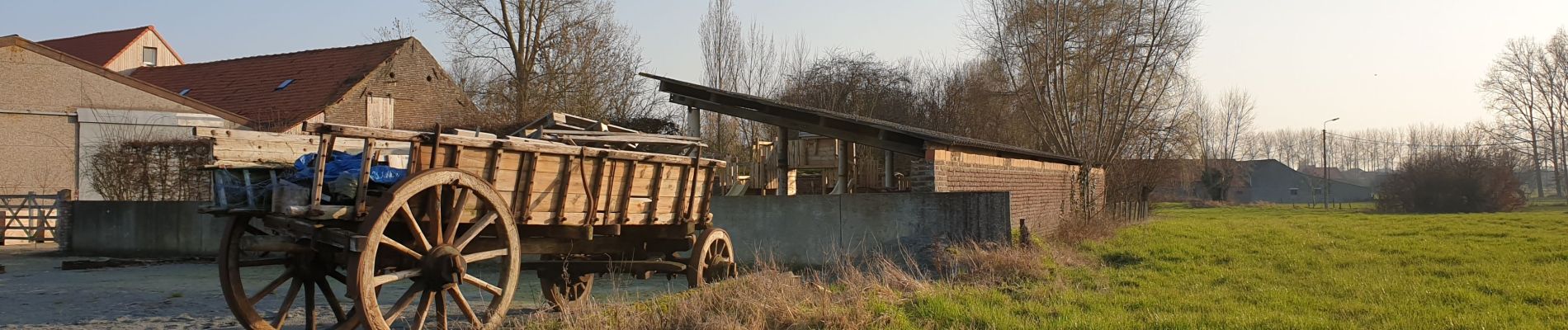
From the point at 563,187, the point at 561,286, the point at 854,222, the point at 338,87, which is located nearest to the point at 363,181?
the point at 563,187

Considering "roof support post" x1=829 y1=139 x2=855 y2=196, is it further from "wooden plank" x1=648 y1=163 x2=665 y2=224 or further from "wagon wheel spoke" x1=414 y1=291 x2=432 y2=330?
"wagon wheel spoke" x1=414 y1=291 x2=432 y2=330

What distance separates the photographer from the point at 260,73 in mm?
29469

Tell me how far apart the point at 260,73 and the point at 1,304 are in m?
21.9

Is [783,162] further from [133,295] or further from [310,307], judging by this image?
[310,307]


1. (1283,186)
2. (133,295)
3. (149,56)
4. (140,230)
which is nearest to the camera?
(133,295)

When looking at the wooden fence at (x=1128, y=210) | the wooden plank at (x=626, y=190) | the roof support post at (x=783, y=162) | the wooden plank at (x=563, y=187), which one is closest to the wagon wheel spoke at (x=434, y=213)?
the wooden plank at (x=563, y=187)

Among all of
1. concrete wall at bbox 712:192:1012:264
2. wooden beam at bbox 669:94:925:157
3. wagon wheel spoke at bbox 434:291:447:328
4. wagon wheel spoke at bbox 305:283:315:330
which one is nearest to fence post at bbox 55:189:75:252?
wooden beam at bbox 669:94:925:157

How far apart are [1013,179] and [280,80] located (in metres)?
20.7

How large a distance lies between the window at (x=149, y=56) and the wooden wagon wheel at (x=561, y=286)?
41.4 metres

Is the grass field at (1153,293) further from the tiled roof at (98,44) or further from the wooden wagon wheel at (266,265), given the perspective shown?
the tiled roof at (98,44)

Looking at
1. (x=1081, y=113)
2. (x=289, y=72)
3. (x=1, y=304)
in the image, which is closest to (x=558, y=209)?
(x=1, y=304)

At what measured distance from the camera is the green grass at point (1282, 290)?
24.0 ft

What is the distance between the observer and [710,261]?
338 inches

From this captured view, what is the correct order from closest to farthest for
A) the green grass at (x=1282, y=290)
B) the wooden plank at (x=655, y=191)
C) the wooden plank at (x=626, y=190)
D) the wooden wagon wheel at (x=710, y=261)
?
the wooden plank at (x=626, y=190), the green grass at (x=1282, y=290), the wooden plank at (x=655, y=191), the wooden wagon wheel at (x=710, y=261)
